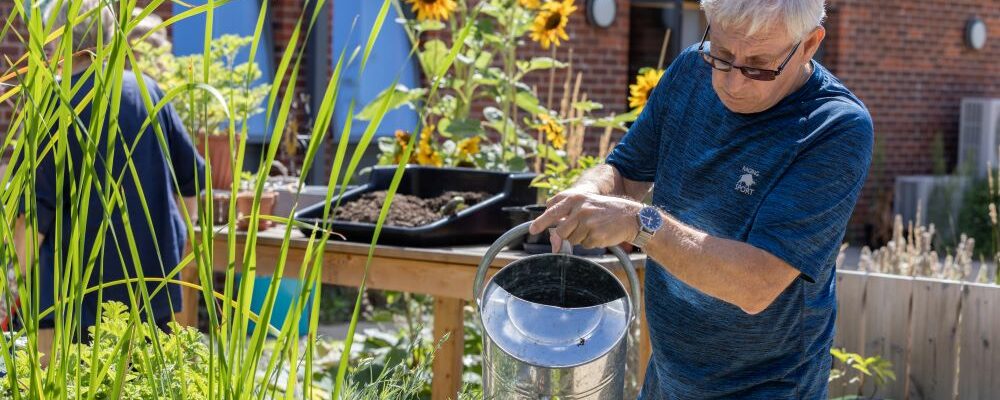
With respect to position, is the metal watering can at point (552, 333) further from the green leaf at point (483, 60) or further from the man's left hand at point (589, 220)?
the green leaf at point (483, 60)

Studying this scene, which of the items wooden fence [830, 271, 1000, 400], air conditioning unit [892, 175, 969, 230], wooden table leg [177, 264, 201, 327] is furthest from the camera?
air conditioning unit [892, 175, 969, 230]

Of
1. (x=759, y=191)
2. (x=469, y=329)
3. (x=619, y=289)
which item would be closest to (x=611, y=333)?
(x=619, y=289)

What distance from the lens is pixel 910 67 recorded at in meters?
10.2

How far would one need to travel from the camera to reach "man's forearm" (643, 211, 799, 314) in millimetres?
1788

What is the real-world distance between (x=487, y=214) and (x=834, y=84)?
1511mm

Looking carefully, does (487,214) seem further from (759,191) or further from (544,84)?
(544,84)

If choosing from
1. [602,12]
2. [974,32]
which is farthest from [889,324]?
[974,32]

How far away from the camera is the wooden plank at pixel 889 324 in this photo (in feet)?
11.5

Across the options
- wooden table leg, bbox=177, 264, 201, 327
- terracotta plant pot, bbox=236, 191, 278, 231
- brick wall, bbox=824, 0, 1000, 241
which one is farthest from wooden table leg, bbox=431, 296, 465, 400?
brick wall, bbox=824, 0, 1000, 241

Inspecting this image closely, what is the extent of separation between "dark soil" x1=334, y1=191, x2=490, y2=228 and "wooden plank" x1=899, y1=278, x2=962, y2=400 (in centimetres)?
121

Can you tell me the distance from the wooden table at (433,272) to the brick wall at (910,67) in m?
6.83

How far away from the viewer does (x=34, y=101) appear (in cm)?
119

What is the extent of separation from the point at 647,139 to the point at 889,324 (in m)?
1.53

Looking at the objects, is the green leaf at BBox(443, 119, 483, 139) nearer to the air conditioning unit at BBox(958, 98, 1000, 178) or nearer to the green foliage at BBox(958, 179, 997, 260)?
the green foliage at BBox(958, 179, 997, 260)
